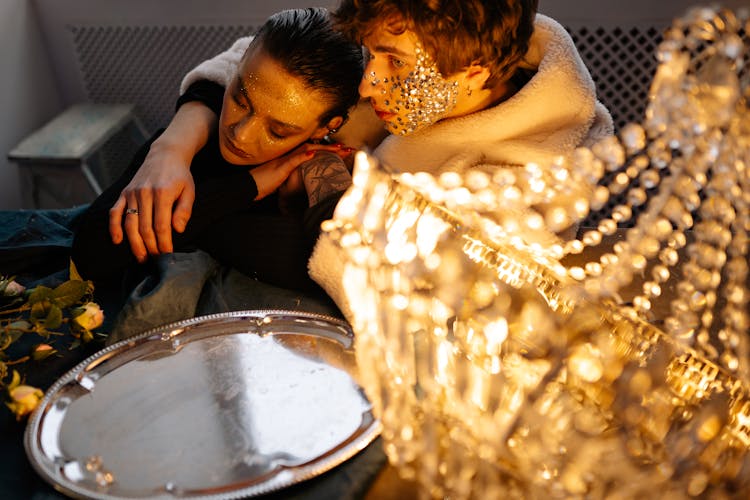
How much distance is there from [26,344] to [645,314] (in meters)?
0.72

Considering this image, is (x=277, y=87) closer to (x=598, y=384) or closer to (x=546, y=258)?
(x=546, y=258)

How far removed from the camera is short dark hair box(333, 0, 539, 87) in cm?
82

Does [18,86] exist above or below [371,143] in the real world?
below

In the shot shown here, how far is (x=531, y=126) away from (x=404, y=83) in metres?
0.20

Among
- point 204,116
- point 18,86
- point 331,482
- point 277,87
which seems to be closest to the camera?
point 331,482

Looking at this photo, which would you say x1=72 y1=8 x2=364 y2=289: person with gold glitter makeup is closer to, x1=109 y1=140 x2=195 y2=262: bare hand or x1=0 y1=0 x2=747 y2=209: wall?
x1=109 y1=140 x2=195 y2=262: bare hand

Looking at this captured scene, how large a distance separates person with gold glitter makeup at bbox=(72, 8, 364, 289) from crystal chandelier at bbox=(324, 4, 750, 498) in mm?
204

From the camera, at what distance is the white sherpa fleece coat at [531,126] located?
963 mm

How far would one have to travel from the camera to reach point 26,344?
88 centimetres

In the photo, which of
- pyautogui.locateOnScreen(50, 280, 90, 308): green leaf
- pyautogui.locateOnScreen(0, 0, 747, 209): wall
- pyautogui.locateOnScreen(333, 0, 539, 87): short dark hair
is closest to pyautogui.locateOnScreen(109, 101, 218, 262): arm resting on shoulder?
pyautogui.locateOnScreen(50, 280, 90, 308): green leaf

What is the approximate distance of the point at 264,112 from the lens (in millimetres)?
973

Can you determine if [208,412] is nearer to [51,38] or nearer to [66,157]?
[66,157]

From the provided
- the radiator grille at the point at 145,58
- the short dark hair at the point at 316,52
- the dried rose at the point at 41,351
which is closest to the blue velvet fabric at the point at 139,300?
the dried rose at the point at 41,351

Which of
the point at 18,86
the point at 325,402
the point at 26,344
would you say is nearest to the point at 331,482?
the point at 325,402
